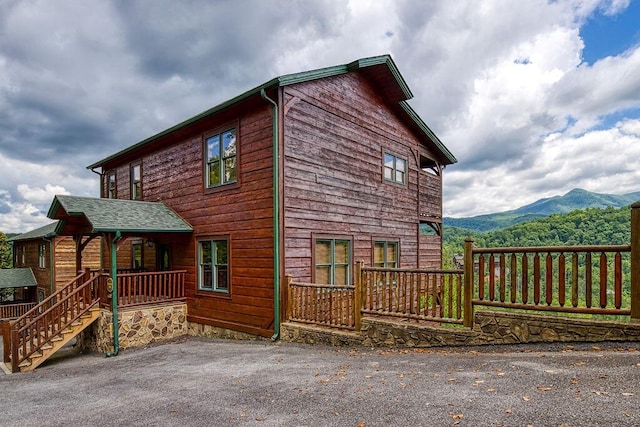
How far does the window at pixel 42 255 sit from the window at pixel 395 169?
23545mm

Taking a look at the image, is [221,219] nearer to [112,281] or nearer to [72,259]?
[112,281]

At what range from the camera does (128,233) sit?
416 inches

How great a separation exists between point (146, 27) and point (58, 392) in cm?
1145

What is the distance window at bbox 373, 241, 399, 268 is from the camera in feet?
42.1

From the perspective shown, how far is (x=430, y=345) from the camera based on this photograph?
704cm

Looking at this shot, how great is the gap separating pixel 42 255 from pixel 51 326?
18498 mm

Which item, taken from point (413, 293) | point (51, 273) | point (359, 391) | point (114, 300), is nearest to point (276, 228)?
point (413, 293)

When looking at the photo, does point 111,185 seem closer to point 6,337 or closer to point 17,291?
point 6,337

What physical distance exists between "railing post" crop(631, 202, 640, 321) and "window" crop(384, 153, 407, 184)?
8541 millimetres

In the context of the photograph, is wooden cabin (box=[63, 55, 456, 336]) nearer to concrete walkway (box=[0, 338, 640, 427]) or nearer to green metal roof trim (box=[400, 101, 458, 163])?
green metal roof trim (box=[400, 101, 458, 163])

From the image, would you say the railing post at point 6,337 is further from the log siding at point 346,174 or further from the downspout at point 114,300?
the log siding at point 346,174

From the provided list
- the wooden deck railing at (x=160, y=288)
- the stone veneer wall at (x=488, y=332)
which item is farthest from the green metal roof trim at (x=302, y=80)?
the stone veneer wall at (x=488, y=332)

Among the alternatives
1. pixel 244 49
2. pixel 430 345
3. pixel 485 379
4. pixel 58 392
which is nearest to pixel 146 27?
pixel 244 49

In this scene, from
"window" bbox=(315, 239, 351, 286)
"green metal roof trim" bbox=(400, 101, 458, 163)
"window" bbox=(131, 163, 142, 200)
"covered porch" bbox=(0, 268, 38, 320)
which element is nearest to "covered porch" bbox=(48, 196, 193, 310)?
"window" bbox=(131, 163, 142, 200)
